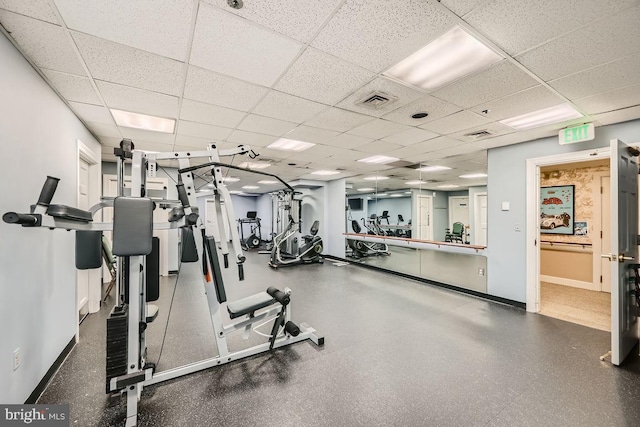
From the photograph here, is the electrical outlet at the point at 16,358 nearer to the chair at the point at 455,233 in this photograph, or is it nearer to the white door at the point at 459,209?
the chair at the point at 455,233

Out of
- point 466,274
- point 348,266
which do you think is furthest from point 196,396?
point 348,266

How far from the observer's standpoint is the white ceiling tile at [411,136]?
3.50m

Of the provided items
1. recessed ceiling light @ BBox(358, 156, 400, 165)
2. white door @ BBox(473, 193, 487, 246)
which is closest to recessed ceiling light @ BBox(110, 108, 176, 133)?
recessed ceiling light @ BBox(358, 156, 400, 165)

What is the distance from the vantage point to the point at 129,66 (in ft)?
6.44

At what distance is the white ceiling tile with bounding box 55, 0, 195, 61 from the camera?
139cm

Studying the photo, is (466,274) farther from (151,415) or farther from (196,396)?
(151,415)

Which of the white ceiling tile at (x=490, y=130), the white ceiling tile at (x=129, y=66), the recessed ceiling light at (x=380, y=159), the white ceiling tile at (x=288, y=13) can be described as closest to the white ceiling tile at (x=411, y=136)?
the white ceiling tile at (x=490, y=130)

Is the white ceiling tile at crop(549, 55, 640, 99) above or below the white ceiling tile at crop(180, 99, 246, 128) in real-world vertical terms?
below

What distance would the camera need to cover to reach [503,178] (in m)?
4.07

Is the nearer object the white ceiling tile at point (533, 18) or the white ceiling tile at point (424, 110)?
the white ceiling tile at point (533, 18)

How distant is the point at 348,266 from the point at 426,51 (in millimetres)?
5659

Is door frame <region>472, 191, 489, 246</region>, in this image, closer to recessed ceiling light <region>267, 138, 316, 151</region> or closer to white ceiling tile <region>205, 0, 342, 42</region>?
recessed ceiling light <region>267, 138, 316, 151</region>

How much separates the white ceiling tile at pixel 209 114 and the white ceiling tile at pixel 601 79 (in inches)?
121

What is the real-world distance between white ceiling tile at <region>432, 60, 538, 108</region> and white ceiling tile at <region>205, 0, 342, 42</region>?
1.37 meters
